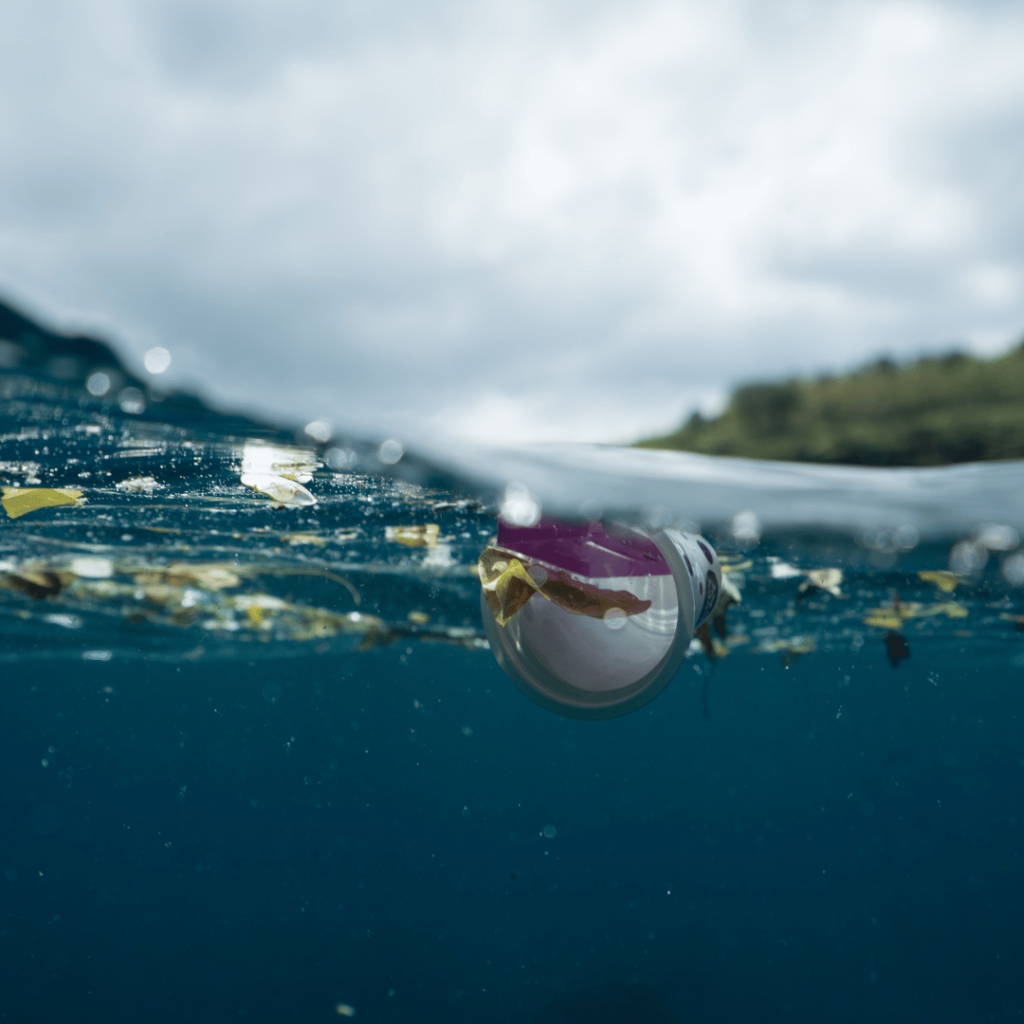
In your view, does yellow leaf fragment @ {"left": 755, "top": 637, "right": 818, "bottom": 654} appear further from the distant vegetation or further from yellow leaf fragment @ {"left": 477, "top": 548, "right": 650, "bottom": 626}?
yellow leaf fragment @ {"left": 477, "top": 548, "right": 650, "bottom": 626}

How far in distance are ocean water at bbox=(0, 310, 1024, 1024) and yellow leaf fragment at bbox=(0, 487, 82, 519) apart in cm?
7

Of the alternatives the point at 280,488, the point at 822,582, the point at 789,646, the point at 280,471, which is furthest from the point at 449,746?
the point at 280,471

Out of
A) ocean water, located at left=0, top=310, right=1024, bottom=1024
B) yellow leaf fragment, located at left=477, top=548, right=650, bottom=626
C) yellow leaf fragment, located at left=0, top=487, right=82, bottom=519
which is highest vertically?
yellow leaf fragment, located at left=0, top=487, right=82, bottom=519

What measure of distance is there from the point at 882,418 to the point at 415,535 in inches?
248

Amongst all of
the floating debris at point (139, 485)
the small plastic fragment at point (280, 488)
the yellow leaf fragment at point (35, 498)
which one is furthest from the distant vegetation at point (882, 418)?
the yellow leaf fragment at point (35, 498)

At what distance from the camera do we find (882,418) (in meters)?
4.54

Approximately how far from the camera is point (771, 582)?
37.7 feet

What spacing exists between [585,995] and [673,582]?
1641 cm

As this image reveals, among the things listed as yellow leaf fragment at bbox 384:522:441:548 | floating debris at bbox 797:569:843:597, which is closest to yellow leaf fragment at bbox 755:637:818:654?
floating debris at bbox 797:569:843:597

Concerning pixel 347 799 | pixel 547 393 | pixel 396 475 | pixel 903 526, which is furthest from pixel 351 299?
pixel 347 799

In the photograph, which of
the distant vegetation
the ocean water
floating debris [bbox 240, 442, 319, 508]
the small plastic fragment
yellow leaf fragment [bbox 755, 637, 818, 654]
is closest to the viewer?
Answer: the distant vegetation

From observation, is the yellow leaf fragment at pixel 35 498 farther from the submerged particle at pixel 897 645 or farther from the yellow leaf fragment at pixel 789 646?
the submerged particle at pixel 897 645

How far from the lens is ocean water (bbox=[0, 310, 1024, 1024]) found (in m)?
6.52

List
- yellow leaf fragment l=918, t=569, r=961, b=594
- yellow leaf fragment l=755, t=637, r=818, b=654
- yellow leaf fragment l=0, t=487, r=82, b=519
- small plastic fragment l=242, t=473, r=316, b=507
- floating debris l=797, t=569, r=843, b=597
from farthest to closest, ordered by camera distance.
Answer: yellow leaf fragment l=755, t=637, r=818, b=654
floating debris l=797, t=569, r=843, b=597
yellow leaf fragment l=918, t=569, r=961, b=594
yellow leaf fragment l=0, t=487, r=82, b=519
small plastic fragment l=242, t=473, r=316, b=507
